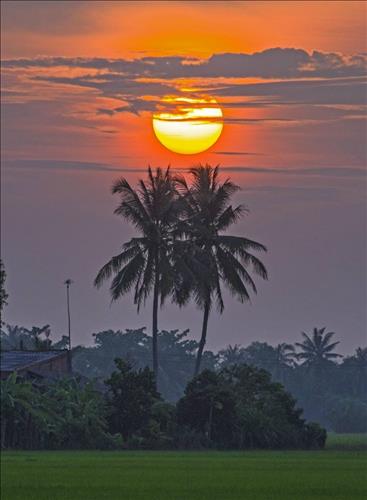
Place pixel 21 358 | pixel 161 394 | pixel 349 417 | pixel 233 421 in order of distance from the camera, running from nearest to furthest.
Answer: pixel 233 421
pixel 21 358
pixel 161 394
pixel 349 417

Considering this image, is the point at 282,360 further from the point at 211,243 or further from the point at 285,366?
the point at 211,243

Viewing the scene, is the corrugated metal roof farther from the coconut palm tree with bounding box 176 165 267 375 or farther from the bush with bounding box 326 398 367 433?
the bush with bounding box 326 398 367 433

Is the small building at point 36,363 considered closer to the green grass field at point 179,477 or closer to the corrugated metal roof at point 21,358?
the corrugated metal roof at point 21,358

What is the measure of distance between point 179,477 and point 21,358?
27.7 metres

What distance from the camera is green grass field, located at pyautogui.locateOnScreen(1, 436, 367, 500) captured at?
2503cm

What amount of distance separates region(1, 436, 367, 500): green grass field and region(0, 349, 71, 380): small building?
11.0 m

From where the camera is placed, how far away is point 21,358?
57.5m

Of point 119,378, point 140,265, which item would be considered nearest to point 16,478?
point 119,378

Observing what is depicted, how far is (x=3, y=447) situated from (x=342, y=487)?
2350 cm

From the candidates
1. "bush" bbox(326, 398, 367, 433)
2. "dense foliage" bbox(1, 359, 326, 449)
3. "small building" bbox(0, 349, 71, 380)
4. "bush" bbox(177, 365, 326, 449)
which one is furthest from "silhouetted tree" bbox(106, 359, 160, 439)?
"bush" bbox(326, 398, 367, 433)

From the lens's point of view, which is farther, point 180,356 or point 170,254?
point 180,356

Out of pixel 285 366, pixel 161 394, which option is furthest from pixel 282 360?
pixel 161 394

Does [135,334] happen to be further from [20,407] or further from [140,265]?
[20,407]

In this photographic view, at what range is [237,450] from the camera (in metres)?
52.1
